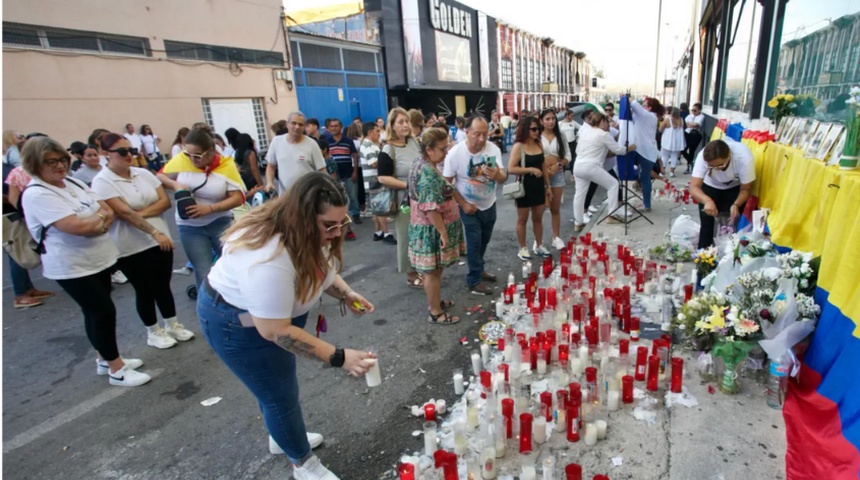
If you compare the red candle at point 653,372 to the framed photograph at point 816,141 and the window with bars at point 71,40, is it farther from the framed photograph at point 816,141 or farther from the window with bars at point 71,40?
the window with bars at point 71,40

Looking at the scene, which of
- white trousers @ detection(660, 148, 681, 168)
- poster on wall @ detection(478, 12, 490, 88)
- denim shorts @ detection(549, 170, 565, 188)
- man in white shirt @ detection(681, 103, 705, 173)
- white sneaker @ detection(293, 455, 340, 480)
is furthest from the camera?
poster on wall @ detection(478, 12, 490, 88)

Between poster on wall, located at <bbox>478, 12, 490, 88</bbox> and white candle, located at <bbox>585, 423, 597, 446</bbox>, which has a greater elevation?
poster on wall, located at <bbox>478, 12, 490, 88</bbox>

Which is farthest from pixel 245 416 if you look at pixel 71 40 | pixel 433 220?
pixel 71 40

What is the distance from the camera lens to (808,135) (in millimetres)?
3881

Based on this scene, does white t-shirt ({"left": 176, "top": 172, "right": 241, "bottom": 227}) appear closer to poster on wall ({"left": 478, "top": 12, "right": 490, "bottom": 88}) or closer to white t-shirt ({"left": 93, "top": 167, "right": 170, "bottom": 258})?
white t-shirt ({"left": 93, "top": 167, "right": 170, "bottom": 258})

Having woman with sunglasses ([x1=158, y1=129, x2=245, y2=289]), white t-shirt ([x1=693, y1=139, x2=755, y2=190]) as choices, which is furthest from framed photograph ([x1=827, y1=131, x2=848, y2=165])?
woman with sunglasses ([x1=158, y1=129, x2=245, y2=289])

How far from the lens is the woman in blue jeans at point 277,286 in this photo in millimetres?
1804

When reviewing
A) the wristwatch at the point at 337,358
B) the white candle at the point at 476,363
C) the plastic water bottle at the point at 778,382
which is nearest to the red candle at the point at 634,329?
the plastic water bottle at the point at 778,382

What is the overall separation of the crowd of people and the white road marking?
0.10 meters

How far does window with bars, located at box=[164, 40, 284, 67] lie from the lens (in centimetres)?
1276

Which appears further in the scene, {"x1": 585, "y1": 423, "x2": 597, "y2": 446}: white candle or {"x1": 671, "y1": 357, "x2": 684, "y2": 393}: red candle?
{"x1": 671, "y1": 357, "x2": 684, "y2": 393}: red candle

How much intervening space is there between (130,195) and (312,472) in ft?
8.66

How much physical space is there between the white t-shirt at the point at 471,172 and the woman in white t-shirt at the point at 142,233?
2556 mm

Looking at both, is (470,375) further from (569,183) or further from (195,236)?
(569,183)
